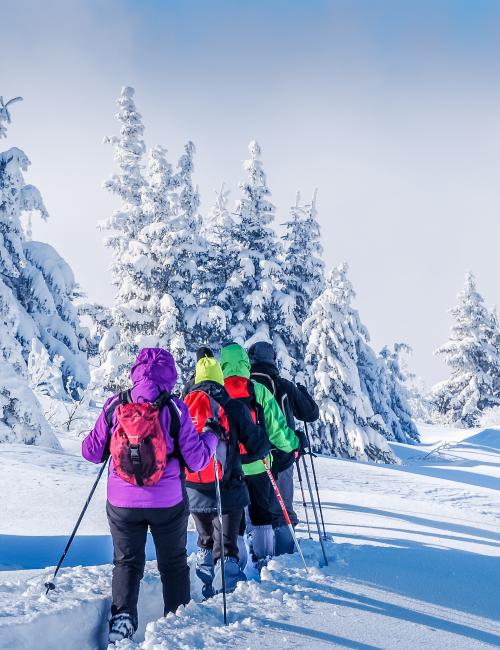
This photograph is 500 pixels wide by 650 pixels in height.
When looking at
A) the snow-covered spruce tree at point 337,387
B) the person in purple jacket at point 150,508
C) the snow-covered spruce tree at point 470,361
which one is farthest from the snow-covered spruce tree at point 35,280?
the snow-covered spruce tree at point 470,361

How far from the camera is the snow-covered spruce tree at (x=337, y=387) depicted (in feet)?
71.8

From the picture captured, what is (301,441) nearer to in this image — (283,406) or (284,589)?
(283,406)

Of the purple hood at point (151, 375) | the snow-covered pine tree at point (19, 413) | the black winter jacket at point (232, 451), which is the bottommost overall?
the black winter jacket at point (232, 451)

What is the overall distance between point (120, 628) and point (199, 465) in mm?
1288

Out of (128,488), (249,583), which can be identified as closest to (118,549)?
(128,488)

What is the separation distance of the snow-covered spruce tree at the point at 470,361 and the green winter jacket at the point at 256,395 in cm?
3707

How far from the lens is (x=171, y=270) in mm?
21516

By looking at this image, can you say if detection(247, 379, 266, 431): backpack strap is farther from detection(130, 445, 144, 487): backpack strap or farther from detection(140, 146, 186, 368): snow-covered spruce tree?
detection(140, 146, 186, 368): snow-covered spruce tree

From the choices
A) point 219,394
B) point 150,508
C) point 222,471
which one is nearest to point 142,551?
point 150,508

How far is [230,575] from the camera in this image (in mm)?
5156

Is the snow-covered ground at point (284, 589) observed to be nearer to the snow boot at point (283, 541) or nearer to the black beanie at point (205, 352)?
the snow boot at point (283, 541)

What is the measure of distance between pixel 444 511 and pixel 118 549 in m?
8.91

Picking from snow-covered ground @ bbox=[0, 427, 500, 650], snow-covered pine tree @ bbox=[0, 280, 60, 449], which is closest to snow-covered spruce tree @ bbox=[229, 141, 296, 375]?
snow-covered pine tree @ bbox=[0, 280, 60, 449]

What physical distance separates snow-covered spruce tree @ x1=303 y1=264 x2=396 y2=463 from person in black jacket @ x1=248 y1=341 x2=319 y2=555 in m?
15.4
